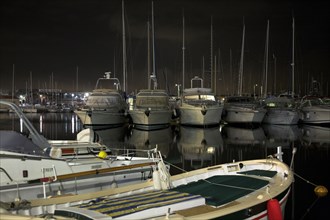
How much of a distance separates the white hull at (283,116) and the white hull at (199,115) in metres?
8.83

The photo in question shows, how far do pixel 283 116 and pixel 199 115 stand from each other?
1239 centimetres

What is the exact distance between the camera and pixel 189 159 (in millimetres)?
21766

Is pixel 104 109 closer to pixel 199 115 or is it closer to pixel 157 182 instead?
pixel 199 115

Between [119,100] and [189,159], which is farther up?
[119,100]

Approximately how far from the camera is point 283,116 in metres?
47.6

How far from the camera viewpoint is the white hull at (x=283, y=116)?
154ft

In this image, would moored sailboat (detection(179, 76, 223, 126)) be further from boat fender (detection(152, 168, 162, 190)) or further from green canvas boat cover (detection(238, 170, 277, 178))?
boat fender (detection(152, 168, 162, 190))

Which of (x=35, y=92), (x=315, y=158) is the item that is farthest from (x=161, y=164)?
(x=35, y=92)

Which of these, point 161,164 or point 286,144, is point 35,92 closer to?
point 286,144

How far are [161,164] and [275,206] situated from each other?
2941 mm

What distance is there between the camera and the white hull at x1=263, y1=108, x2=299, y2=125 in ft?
→ 154

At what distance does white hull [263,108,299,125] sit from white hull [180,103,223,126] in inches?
348

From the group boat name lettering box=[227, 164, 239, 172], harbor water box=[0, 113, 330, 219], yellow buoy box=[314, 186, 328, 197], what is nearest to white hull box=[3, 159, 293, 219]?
boat name lettering box=[227, 164, 239, 172]

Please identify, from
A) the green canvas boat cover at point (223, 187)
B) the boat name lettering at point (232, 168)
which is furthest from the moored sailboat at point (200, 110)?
the green canvas boat cover at point (223, 187)
